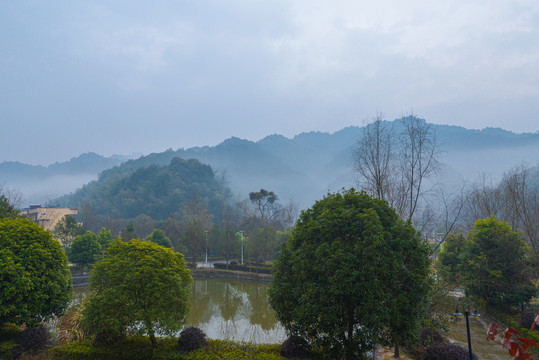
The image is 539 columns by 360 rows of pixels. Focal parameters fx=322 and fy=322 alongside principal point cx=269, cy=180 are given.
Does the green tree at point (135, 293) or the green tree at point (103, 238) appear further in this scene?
the green tree at point (103, 238)

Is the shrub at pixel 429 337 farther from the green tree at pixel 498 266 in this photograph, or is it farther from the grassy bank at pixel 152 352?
the grassy bank at pixel 152 352

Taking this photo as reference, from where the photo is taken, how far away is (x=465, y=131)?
420ft

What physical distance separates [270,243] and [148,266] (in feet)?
72.6

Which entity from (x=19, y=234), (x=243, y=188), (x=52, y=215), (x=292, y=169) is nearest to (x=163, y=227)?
(x=52, y=215)

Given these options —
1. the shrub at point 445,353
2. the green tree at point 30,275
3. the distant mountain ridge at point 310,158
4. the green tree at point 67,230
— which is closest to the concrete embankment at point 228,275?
the green tree at point 67,230

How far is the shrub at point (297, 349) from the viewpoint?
743 cm

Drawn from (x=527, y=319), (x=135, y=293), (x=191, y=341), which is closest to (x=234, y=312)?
(x=191, y=341)

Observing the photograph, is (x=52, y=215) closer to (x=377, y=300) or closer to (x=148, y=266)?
(x=148, y=266)

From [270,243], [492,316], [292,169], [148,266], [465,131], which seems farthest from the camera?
[292,169]

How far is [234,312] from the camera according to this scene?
53.5ft

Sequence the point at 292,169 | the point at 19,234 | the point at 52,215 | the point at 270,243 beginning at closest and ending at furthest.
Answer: the point at 19,234 < the point at 270,243 < the point at 52,215 < the point at 292,169

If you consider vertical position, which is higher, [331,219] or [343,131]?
[343,131]

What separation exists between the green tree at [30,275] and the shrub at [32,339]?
36 cm

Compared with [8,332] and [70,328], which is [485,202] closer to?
[70,328]
